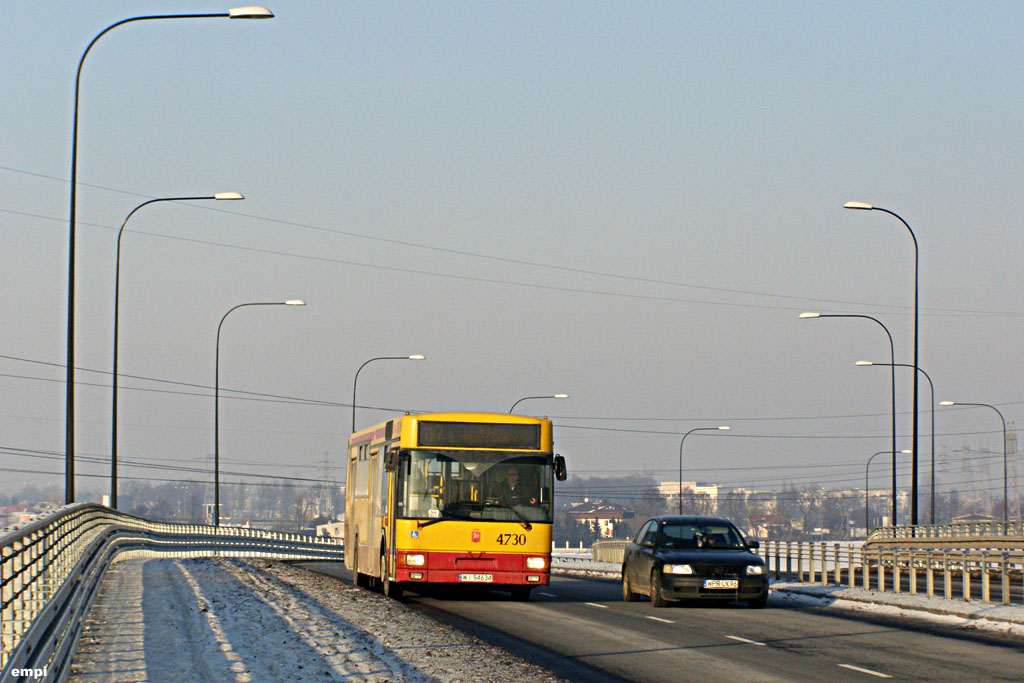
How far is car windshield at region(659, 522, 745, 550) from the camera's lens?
2427 cm

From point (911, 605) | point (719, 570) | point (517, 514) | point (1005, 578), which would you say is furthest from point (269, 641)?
point (1005, 578)

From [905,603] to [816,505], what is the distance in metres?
144

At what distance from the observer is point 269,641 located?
1465 cm

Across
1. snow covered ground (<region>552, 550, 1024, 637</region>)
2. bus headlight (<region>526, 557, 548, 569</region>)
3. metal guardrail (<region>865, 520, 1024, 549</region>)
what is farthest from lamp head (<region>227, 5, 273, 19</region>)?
metal guardrail (<region>865, 520, 1024, 549</region>)

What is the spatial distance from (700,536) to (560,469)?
113 inches

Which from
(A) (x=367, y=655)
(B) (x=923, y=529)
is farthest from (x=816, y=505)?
(A) (x=367, y=655)

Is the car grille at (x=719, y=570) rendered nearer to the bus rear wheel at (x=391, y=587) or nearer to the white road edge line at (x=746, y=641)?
the bus rear wheel at (x=391, y=587)

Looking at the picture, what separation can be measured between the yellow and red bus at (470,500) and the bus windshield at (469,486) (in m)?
0.02

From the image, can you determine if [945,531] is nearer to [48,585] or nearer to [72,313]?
[72,313]

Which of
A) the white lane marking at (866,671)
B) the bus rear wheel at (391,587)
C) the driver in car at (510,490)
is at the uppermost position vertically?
the driver in car at (510,490)

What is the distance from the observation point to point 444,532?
23438mm

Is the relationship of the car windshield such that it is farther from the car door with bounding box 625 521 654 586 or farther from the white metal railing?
the white metal railing

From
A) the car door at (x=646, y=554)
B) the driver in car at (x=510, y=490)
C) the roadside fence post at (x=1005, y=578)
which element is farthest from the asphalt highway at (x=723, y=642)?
the roadside fence post at (x=1005, y=578)

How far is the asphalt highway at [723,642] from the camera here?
1360cm
